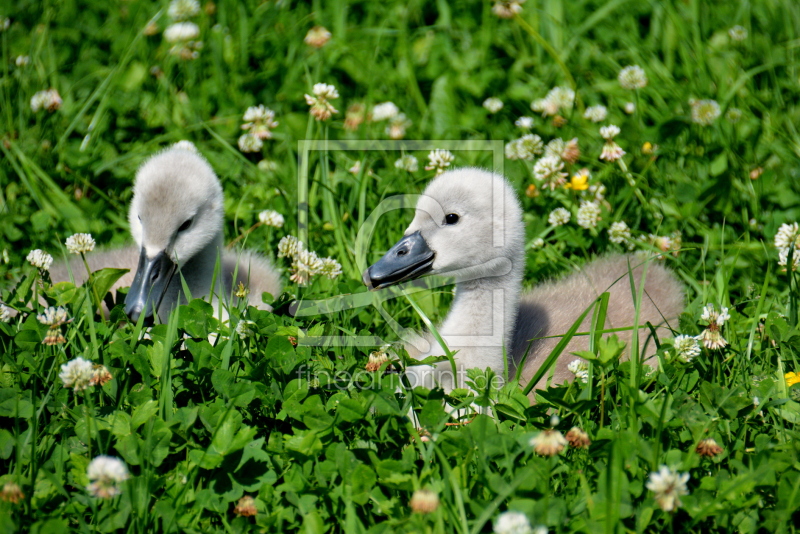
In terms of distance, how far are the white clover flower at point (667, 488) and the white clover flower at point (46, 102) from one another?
3659mm

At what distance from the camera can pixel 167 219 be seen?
2918 mm

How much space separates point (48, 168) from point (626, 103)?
3.17m

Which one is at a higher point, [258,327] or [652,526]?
[258,327]

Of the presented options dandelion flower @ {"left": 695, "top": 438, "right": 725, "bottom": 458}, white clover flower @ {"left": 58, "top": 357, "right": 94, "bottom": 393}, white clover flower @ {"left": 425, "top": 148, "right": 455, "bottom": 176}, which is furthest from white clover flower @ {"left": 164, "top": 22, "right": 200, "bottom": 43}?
dandelion flower @ {"left": 695, "top": 438, "right": 725, "bottom": 458}

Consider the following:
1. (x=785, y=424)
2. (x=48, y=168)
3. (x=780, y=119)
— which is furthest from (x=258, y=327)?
(x=780, y=119)

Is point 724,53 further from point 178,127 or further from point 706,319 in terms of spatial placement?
point 178,127

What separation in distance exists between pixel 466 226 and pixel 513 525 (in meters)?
1.43

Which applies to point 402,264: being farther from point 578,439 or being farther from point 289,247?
point 578,439

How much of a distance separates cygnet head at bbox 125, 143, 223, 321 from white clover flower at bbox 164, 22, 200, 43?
6.33 feet

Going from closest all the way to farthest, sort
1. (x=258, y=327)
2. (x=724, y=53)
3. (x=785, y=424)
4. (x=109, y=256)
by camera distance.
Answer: (x=785, y=424), (x=258, y=327), (x=109, y=256), (x=724, y=53)

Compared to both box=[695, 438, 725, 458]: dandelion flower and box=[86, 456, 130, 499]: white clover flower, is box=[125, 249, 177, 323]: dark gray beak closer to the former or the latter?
box=[86, 456, 130, 499]: white clover flower

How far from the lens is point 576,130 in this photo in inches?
165

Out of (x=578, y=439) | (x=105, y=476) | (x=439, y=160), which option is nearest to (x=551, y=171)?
(x=439, y=160)

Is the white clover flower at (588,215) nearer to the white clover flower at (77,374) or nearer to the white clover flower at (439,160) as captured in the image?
the white clover flower at (439,160)
